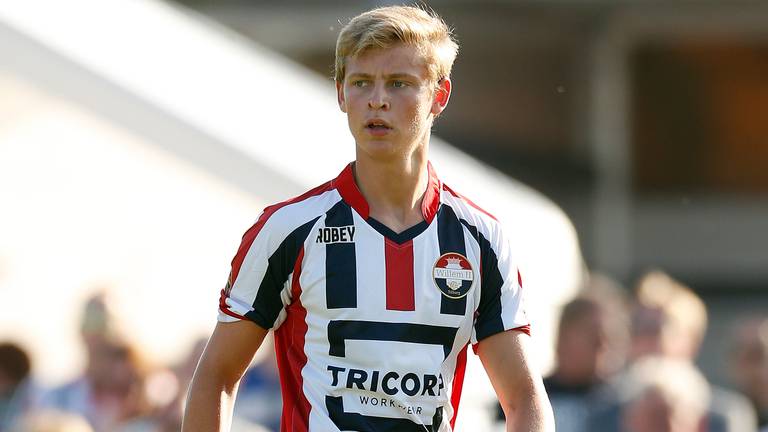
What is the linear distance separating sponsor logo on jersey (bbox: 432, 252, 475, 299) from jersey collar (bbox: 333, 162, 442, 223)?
13cm

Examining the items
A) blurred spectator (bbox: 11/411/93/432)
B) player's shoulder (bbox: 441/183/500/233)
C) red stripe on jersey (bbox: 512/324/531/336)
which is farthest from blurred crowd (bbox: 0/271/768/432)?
player's shoulder (bbox: 441/183/500/233)

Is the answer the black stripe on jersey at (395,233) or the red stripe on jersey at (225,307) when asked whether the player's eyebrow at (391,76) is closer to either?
the black stripe on jersey at (395,233)

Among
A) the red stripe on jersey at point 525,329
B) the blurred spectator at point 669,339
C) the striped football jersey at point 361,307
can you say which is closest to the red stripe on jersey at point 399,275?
the striped football jersey at point 361,307

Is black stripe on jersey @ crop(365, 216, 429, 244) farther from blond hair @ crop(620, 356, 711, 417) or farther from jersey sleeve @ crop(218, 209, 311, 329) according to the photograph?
blond hair @ crop(620, 356, 711, 417)

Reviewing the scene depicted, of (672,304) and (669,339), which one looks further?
(672,304)

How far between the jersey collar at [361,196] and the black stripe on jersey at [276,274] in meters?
0.13

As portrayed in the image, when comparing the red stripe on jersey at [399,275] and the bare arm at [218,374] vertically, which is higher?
the red stripe on jersey at [399,275]

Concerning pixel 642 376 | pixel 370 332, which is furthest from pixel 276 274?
pixel 642 376

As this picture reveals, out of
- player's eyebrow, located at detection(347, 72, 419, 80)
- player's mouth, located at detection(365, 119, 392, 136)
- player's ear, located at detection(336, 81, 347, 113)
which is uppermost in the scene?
player's eyebrow, located at detection(347, 72, 419, 80)

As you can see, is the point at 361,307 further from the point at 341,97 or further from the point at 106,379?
the point at 106,379

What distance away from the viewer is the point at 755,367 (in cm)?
744

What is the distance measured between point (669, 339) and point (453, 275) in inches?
168

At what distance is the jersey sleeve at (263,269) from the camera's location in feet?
11.8

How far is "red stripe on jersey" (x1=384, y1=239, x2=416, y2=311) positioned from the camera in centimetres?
360
